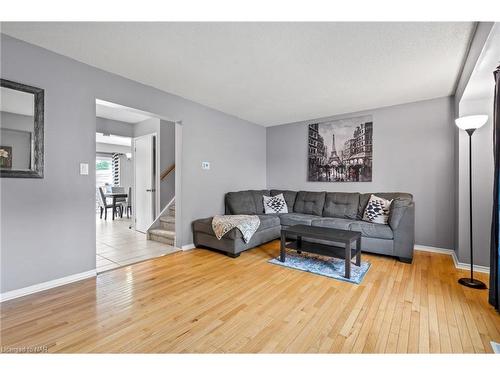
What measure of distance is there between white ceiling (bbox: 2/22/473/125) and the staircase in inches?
90.5

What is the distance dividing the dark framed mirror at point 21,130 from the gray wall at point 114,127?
297 cm

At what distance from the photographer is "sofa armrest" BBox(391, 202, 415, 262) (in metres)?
3.12

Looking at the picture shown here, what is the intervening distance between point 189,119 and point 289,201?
2542 millimetres

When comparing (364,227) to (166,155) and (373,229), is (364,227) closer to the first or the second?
(373,229)

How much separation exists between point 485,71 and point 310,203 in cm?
292

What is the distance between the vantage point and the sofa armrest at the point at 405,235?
312cm

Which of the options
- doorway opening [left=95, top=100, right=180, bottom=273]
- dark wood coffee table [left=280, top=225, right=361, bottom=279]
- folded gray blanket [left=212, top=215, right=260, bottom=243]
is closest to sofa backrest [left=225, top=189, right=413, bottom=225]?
folded gray blanket [left=212, top=215, right=260, bottom=243]

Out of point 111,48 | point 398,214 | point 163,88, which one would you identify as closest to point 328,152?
point 398,214


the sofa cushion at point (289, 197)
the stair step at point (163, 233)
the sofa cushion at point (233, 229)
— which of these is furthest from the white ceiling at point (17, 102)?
the sofa cushion at point (289, 197)

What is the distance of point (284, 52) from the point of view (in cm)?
235

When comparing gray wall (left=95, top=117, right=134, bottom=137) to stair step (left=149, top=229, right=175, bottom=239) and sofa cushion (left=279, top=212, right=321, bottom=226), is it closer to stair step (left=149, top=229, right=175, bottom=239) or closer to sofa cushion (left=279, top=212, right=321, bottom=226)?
stair step (left=149, top=229, right=175, bottom=239)

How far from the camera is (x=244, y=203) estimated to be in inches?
176

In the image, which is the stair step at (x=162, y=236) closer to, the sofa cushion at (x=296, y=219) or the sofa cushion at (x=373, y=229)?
the sofa cushion at (x=296, y=219)
